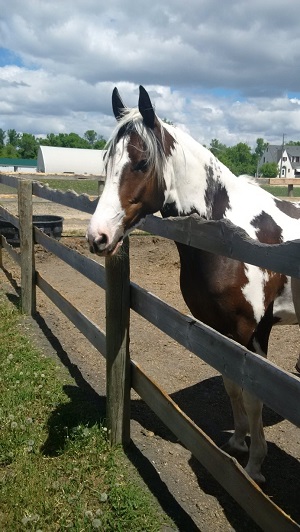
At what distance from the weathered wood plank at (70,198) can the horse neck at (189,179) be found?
0.86 meters

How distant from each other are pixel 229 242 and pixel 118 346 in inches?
56.0

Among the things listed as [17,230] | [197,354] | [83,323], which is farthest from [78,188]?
[197,354]

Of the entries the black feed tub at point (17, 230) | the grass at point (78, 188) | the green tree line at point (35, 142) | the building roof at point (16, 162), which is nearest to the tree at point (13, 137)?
the green tree line at point (35, 142)

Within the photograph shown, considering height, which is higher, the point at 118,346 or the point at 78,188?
the point at 118,346

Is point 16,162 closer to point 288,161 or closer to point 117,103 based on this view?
point 288,161

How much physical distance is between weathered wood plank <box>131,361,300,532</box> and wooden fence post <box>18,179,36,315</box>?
131 inches

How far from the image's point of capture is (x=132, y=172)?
2.71 metres

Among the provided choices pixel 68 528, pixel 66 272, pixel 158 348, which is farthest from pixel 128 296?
pixel 66 272

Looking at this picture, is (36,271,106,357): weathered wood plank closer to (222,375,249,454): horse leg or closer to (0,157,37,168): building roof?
(222,375,249,454): horse leg

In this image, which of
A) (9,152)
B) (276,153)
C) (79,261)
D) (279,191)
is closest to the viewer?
(79,261)

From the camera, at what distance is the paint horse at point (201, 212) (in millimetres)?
2707

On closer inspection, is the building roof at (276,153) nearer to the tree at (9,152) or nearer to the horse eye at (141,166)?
the tree at (9,152)

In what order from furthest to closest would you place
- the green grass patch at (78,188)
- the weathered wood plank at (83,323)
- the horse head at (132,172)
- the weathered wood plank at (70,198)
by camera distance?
the green grass patch at (78,188) → the weathered wood plank at (70,198) → the weathered wood plank at (83,323) → the horse head at (132,172)

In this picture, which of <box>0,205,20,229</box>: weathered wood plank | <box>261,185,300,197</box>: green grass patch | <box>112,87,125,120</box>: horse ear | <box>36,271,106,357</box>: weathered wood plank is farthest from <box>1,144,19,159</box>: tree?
<box>112,87,125,120</box>: horse ear
